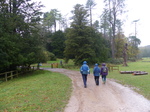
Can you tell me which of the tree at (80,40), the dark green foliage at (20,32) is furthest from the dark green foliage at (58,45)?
the dark green foliage at (20,32)

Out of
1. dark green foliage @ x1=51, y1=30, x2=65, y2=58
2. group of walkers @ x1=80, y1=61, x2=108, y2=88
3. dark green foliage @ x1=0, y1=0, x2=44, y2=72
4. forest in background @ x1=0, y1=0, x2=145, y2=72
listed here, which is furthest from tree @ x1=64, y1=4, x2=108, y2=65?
dark green foliage @ x1=51, y1=30, x2=65, y2=58

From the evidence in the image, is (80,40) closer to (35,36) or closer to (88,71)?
(35,36)

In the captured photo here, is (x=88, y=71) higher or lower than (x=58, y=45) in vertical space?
lower

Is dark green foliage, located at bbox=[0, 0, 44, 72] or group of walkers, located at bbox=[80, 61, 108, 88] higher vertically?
dark green foliage, located at bbox=[0, 0, 44, 72]

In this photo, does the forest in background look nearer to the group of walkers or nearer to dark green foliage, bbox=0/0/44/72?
dark green foliage, bbox=0/0/44/72

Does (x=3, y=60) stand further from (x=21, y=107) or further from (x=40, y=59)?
(x=21, y=107)

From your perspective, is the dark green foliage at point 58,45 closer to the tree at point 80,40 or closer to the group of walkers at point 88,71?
the tree at point 80,40

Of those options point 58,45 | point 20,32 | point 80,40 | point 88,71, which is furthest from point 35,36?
point 58,45

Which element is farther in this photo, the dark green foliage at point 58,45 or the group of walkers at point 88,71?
the dark green foliage at point 58,45

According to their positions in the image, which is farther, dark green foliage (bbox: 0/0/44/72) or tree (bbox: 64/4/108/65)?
tree (bbox: 64/4/108/65)

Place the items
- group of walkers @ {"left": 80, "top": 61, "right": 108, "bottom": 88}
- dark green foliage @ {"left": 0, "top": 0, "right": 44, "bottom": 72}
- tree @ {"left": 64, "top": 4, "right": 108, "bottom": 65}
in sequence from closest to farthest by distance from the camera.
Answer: group of walkers @ {"left": 80, "top": 61, "right": 108, "bottom": 88}
dark green foliage @ {"left": 0, "top": 0, "right": 44, "bottom": 72}
tree @ {"left": 64, "top": 4, "right": 108, "bottom": 65}

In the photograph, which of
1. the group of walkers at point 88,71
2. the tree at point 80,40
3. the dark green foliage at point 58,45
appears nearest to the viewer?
the group of walkers at point 88,71

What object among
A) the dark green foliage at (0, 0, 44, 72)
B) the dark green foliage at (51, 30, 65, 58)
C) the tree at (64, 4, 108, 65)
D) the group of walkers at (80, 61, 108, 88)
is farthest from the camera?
the dark green foliage at (51, 30, 65, 58)

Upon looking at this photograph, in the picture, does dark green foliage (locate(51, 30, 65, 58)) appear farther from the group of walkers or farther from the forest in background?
the group of walkers
